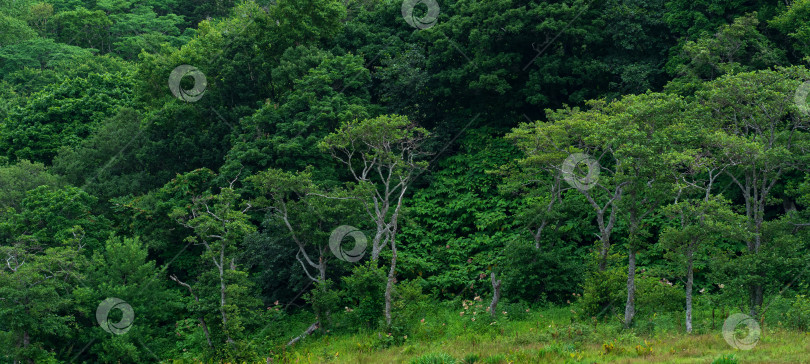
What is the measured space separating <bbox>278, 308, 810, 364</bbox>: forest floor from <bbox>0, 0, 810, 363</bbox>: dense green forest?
9cm

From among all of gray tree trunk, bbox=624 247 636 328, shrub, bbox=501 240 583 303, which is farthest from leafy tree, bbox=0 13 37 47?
gray tree trunk, bbox=624 247 636 328

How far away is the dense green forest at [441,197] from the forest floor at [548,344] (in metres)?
0.09

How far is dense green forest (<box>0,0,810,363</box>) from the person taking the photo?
16.6 meters

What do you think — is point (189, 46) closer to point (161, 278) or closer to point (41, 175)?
point (41, 175)

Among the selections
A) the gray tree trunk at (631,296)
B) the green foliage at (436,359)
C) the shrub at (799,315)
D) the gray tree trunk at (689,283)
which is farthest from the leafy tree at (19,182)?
the shrub at (799,315)

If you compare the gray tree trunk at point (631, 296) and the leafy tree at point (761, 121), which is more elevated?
the leafy tree at point (761, 121)

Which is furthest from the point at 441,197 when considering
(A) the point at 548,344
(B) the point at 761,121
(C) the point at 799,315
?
(C) the point at 799,315

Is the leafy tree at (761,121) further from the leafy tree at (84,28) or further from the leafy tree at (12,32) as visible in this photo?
the leafy tree at (12,32)

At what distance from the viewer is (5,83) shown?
48.0 meters

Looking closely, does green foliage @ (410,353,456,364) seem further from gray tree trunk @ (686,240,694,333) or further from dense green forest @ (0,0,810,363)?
gray tree trunk @ (686,240,694,333)

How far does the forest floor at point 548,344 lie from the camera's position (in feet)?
47.2

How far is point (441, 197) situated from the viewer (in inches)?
1017

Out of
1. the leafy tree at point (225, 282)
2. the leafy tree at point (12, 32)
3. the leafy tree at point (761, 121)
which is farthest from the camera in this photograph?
the leafy tree at point (12, 32)

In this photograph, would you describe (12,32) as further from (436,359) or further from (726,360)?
(726,360)
